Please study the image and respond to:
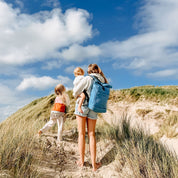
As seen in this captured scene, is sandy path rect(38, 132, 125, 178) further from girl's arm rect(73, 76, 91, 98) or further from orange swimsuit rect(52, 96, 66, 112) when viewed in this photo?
girl's arm rect(73, 76, 91, 98)

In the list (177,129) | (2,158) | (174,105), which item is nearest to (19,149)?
(2,158)

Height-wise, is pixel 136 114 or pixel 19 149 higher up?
pixel 136 114

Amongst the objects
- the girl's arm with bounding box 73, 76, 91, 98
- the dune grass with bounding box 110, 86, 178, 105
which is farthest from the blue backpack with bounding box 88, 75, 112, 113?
the dune grass with bounding box 110, 86, 178, 105

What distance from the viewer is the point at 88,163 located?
4582 mm

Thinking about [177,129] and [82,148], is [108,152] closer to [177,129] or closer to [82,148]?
[82,148]

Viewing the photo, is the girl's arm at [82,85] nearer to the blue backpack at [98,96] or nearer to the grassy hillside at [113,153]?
the blue backpack at [98,96]

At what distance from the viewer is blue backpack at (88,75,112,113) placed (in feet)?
12.9

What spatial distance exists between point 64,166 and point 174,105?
7179mm

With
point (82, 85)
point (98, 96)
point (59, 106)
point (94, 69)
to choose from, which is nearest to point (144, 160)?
point (98, 96)

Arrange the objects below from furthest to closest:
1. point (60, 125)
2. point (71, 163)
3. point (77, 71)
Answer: point (60, 125)
point (71, 163)
point (77, 71)

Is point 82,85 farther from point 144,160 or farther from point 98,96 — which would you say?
point 144,160

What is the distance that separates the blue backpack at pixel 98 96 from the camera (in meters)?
3.92

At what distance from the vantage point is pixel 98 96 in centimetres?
395

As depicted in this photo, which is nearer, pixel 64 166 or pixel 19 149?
pixel 19 149
